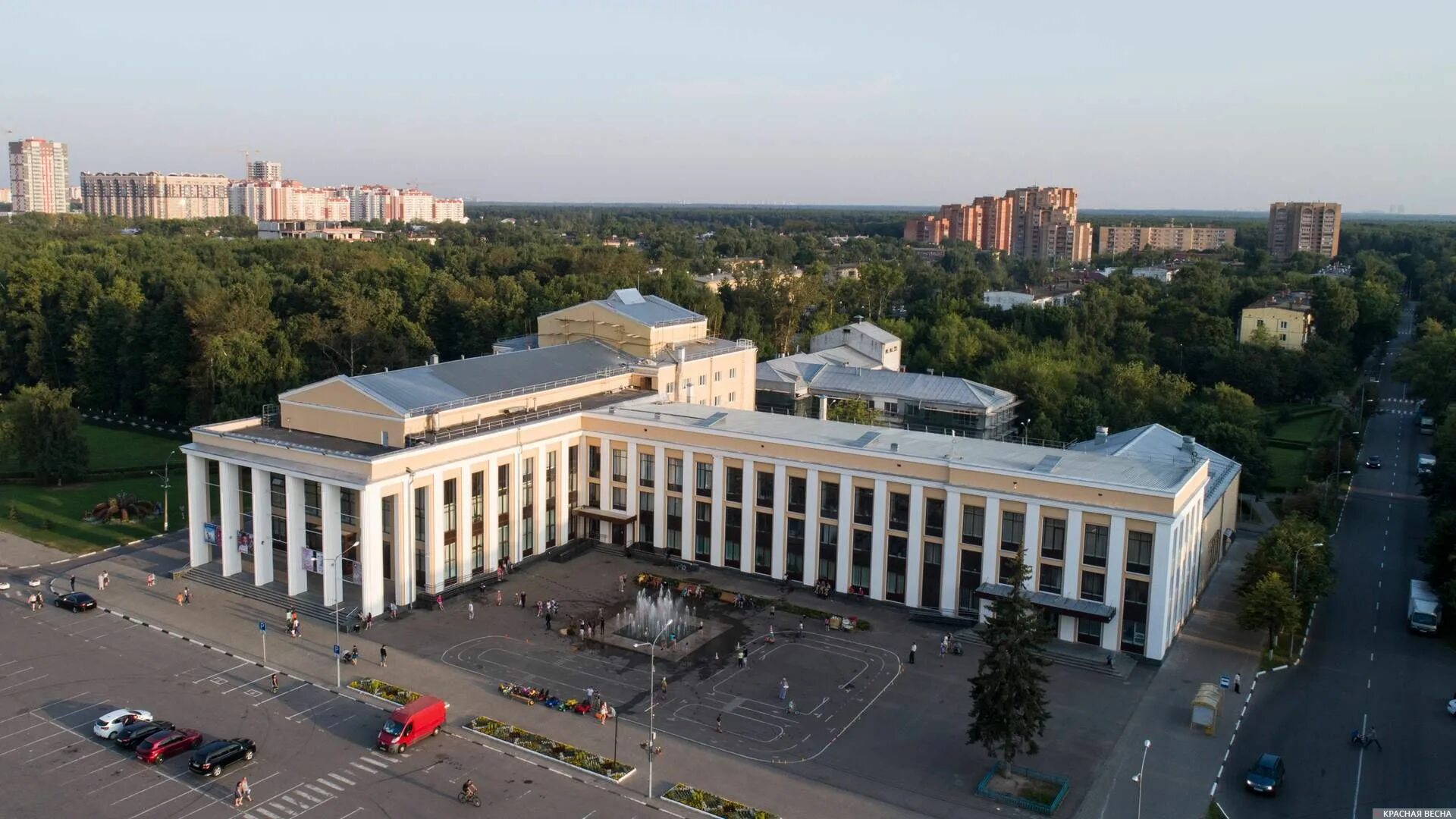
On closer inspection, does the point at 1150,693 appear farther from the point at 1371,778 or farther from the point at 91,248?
the point at 91,248

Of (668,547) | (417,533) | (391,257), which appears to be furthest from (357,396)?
(391,257)

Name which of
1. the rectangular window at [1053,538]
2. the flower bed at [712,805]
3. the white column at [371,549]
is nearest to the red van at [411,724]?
the flower bed at [712,805]

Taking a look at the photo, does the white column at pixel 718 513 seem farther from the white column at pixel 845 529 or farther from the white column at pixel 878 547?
the white column at pixel 878 547

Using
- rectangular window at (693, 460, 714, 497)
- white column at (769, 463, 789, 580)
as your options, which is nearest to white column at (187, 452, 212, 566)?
rectangular window at (693, 460, 714, 497)

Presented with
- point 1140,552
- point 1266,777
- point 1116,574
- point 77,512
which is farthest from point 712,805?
point 77,512

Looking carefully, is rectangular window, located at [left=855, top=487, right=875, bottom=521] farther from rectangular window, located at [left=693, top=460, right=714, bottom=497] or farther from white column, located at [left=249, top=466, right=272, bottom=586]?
white column, located at [left=249, top=466, right=272, bottom=586]

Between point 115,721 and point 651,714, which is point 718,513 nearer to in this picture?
point 651,714

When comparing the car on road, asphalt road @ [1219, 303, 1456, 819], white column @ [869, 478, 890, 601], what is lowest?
asphalt road @ [1219, 303, 1456, 819]

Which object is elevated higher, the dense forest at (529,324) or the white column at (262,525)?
the dense forest at (529,324)
